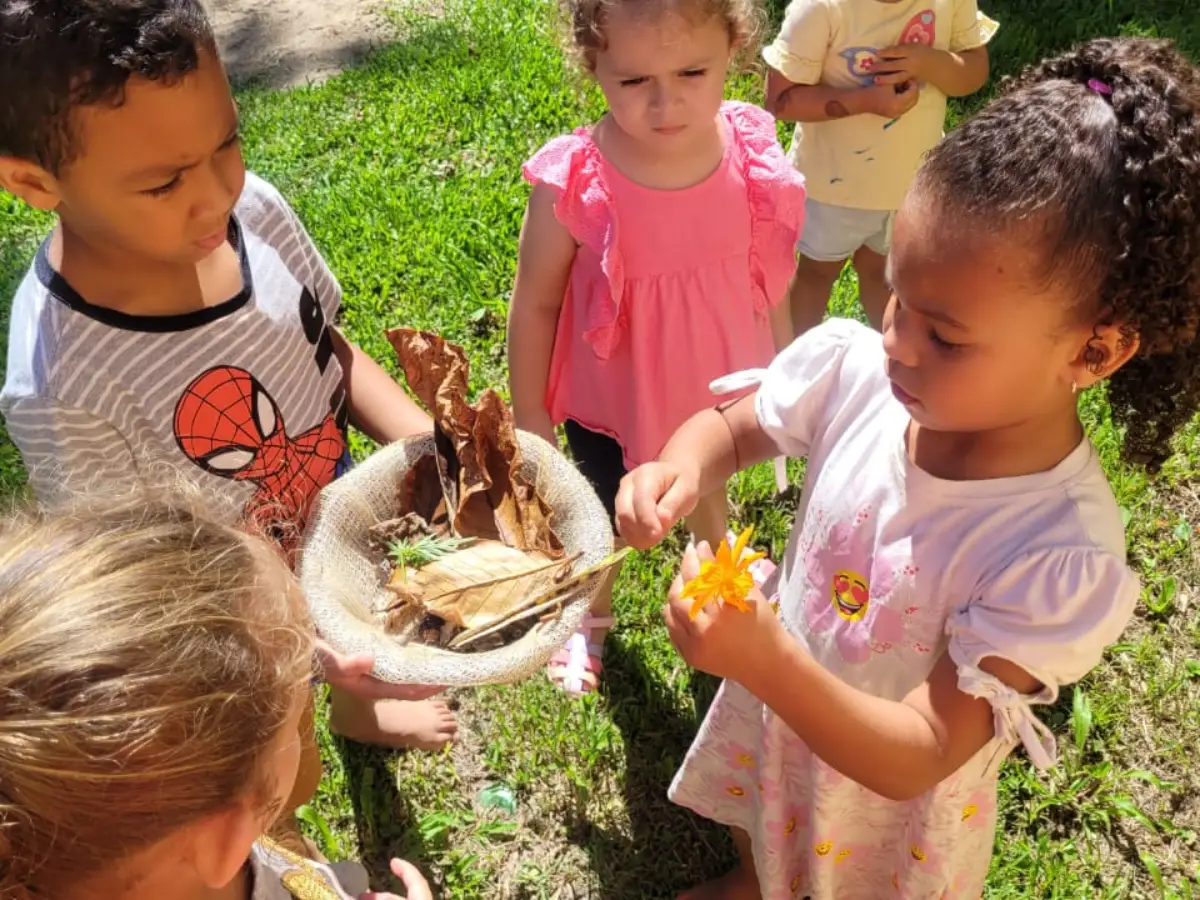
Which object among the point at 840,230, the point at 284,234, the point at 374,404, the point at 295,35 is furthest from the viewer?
the point at 295,35

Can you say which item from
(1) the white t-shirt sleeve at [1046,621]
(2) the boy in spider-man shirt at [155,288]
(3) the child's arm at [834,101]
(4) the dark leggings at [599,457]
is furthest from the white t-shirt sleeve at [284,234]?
(3) the child's arm at [834,101]

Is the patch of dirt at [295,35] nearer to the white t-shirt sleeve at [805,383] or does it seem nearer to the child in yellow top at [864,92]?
the child in yellow top at [864,92]

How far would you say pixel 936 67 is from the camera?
9.09ft

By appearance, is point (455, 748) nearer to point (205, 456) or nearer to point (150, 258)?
point (205, 456)

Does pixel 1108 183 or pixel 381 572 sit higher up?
pixel 1108 183

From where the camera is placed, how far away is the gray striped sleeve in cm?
154

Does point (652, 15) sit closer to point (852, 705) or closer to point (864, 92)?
point (864, 92)

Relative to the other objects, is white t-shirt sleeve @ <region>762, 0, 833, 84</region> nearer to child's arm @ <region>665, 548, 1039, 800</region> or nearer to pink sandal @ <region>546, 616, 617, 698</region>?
pink sandal @ <region>546, 616, 617, 698</region>

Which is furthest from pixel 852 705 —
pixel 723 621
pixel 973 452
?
pixel 973 452

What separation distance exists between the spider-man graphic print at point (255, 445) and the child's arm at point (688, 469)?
1.97 ft

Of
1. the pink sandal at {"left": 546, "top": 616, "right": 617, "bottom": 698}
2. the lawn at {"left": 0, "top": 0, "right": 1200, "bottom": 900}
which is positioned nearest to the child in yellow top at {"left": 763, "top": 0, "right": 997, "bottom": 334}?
the lawn at {"left": 0, "top": 0, "right": 1200, "bottom": 900}

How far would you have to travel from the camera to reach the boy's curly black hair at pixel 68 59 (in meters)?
1.33

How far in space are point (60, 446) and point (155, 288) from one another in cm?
28

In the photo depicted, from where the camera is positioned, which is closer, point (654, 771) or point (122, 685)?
point (122, 685)
